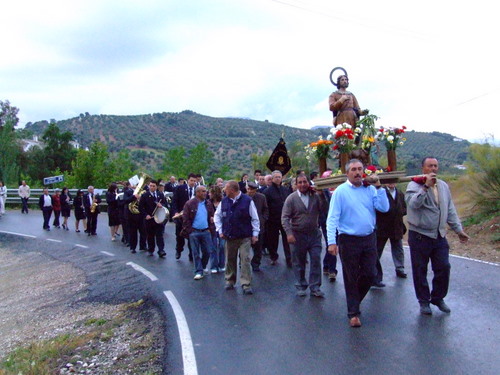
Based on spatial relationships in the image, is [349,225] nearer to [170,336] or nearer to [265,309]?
[265,309]

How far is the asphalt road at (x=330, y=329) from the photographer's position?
5.80 m

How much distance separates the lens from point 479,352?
593 cm

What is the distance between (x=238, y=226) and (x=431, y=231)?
341 centimetres

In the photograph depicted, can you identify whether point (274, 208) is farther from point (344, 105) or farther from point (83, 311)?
point (83, 311)

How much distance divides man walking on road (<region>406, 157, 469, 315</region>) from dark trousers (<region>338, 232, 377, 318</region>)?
2.21ft

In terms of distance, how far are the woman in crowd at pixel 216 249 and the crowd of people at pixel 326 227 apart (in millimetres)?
22

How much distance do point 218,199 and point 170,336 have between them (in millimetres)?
4505

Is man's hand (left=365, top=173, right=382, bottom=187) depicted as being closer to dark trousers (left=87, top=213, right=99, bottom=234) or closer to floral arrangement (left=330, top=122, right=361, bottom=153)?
floral arrangement (left=330, top=122, right=361, bottom=153)

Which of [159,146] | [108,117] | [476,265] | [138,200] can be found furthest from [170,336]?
[108,117]

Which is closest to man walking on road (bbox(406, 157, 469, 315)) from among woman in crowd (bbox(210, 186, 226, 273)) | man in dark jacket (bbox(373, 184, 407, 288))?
man in dark jacket (bbox(373, 184, 407, 288))

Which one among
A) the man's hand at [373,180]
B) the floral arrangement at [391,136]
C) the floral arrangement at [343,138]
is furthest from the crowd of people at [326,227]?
the floral arrangement at [391,136]

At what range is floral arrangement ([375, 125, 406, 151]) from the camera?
29.6ft

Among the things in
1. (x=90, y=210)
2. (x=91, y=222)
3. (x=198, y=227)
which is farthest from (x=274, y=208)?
(x=91, y=222)

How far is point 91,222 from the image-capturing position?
68.0ft
